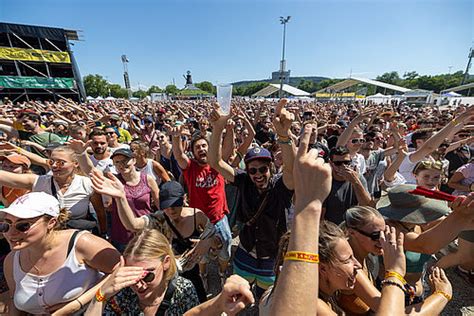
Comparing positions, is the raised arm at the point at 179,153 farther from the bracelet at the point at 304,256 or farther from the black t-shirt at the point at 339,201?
the bracelet at the point at 304,256

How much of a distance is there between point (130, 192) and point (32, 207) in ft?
4.16

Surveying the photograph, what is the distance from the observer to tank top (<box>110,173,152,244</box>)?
2750 mm

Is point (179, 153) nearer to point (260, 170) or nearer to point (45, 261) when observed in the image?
point (260, 170)

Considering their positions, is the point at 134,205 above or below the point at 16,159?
below

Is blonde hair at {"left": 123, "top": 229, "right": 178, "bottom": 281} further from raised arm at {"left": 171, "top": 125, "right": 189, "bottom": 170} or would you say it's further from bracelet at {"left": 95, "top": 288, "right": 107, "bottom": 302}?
raised arm at {"left": 171, "top": 125, "right": 189, "bottom": 170}

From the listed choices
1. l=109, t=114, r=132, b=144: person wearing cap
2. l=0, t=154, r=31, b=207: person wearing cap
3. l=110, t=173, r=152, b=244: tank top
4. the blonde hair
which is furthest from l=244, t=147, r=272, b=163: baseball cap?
l=109, t=114, r=132, b=144: person wearing cap

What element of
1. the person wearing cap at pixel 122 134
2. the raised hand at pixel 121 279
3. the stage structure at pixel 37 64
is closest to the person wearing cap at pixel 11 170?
the raised hand at pixel 121 279

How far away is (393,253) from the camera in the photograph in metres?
1.40

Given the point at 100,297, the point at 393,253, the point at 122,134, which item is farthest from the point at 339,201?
the point at 122,134

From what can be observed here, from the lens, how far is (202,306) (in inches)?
56.7

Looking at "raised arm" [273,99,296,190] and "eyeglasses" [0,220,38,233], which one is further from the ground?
"raised arm" [273,99,296,190]

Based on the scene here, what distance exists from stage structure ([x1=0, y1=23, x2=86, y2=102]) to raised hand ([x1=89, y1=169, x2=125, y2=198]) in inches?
1215

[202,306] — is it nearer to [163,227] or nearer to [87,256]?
[87,256]

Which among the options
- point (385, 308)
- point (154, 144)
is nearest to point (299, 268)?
point (385, 308)
